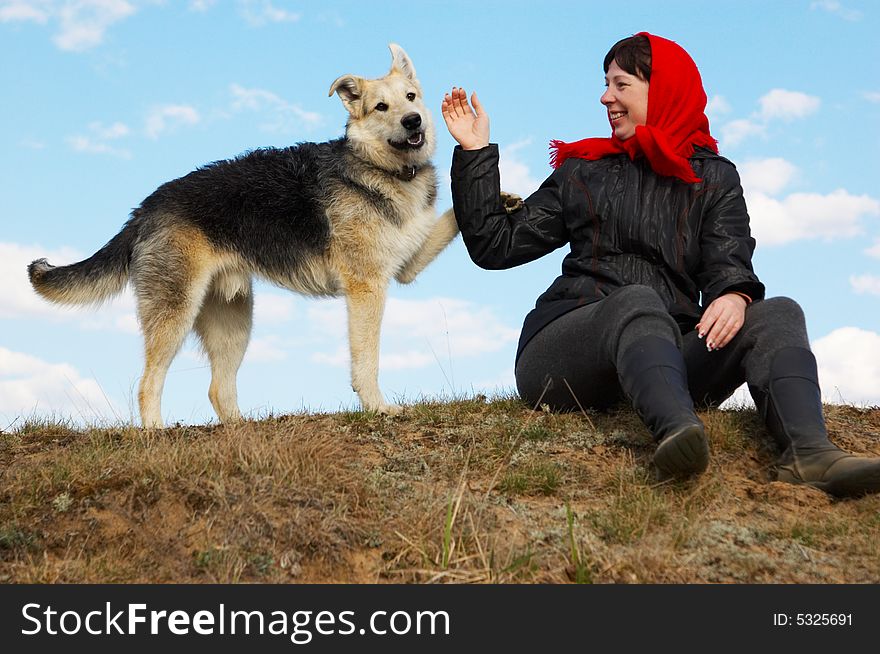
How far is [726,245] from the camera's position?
5398mm

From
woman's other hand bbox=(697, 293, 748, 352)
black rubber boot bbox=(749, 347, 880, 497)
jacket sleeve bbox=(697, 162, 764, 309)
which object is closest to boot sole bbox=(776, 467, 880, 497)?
black rubber boot bbox=(749, 347, 880, 497)

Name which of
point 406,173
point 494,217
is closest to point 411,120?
point 406,173

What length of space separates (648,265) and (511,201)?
1.06 metres

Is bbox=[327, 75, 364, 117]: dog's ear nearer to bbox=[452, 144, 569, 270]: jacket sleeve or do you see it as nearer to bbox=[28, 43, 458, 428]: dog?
bbox=[28, 43, 458, 428]: dog

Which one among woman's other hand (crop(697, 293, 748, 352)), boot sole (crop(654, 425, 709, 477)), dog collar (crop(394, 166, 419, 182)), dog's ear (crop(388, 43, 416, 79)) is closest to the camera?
boot sole (crop(654, 425, 709, 477))

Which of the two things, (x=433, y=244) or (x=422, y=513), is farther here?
(x=433, y=244)

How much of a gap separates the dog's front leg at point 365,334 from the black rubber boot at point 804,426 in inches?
121

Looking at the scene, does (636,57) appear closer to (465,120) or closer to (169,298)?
(465,120)

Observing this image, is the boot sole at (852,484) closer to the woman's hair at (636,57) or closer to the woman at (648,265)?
the woman at (648,265)

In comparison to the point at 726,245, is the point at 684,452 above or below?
below

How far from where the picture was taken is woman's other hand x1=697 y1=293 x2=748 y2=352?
500 cm

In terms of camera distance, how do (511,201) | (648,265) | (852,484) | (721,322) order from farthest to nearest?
(511,201)
(648,265)
(721,322)
(852,484)

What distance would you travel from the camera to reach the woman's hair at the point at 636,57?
18.3 feet

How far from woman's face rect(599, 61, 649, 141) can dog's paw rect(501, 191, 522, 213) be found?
0.78 meters
